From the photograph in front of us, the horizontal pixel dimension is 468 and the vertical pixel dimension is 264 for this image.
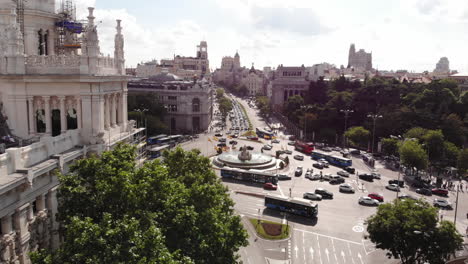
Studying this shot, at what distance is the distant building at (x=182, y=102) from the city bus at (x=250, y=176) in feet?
184

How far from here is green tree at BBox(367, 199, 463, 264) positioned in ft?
110

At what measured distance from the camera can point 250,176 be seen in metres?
68.2

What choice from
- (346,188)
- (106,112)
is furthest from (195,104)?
(106,112)

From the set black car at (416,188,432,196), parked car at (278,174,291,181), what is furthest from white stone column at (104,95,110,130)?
black car at (416,188,432,196)

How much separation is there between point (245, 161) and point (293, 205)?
2863 centimetres

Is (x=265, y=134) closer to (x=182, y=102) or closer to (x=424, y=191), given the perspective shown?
(x=182, y=102)

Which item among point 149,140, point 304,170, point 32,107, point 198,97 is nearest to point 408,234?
point 32,107

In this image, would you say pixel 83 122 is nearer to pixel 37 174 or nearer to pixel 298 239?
pixel 37 174

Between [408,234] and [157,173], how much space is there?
23983mm

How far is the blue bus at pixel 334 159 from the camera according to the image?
8062 cm

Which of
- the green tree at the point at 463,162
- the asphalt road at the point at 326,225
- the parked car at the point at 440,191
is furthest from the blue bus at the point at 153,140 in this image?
the green tree at the point at 463,162

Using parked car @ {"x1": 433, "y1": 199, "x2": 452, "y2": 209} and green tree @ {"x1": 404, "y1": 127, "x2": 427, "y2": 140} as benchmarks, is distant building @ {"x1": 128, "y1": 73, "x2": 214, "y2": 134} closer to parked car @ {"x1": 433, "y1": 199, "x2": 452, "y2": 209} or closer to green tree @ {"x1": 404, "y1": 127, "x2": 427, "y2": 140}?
green tree @ {"x1": 404, "y1": 127, "x2": 427, "y2": 140}

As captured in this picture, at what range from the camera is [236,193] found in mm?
61594

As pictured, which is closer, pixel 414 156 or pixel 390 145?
pixel 414 156
